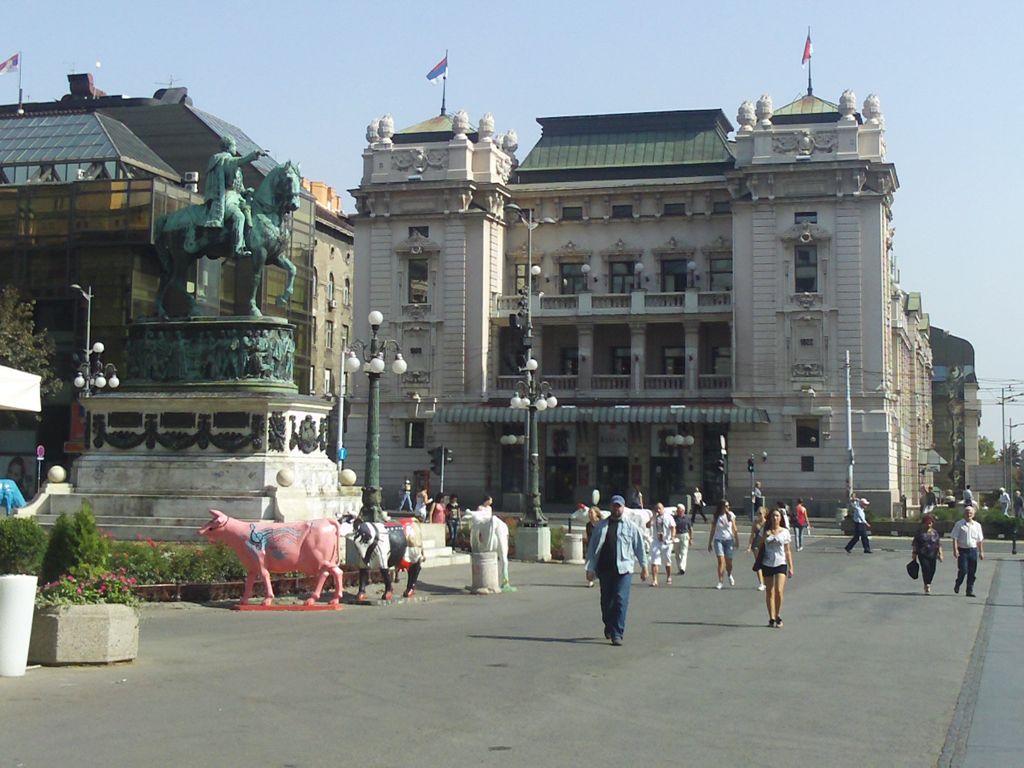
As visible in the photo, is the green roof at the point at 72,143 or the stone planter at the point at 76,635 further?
the green roof at the point at 72,143

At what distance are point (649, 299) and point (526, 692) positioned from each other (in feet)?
192

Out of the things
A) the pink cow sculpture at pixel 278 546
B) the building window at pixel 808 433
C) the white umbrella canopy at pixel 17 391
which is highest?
the building window at pixel 808 433

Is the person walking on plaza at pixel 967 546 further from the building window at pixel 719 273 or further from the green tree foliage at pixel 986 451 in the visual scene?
A: the green tree foliage at pixel 986 451

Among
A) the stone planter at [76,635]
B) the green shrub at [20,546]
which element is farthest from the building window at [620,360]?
the stone planter at [76,635]

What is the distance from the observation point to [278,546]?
20344mm

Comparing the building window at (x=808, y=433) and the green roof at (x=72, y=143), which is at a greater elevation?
the green roof at (x=72, y=143)

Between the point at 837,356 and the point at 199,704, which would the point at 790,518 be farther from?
the point at 199,704

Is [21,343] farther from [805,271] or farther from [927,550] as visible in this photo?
[927,550]

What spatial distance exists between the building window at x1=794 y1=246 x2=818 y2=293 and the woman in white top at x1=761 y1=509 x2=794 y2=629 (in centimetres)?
4872

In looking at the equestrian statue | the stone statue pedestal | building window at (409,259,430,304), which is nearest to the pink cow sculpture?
the equestrian statue

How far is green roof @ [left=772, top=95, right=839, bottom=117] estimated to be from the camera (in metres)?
68.3

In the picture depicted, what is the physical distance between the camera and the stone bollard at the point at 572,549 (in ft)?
115

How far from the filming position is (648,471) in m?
69.0

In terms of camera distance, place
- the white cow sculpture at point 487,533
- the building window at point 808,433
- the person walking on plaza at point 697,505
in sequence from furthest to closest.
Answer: the building window at point 808,433
the person walking on plaza at point 697,505
the white cow sculpture at point 487,533
